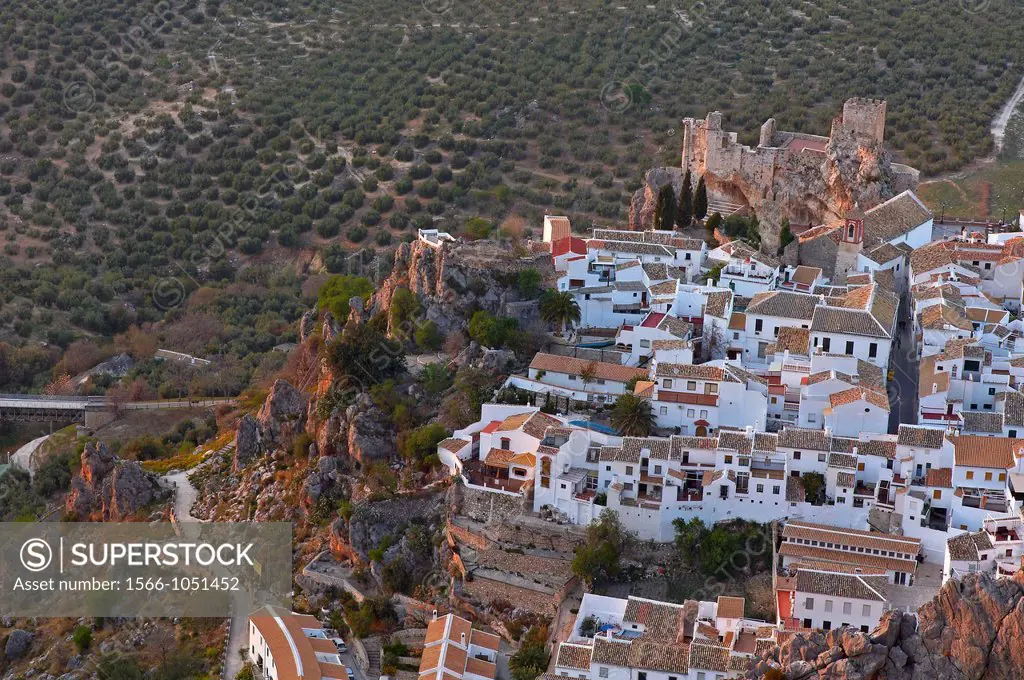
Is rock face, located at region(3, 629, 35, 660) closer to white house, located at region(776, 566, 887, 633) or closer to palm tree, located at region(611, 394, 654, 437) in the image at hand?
palm tree, located at region(611, 394, 654, 437)

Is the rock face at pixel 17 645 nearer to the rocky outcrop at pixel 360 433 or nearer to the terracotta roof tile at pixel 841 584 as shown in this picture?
the rocky outcrop at pixel 360 433

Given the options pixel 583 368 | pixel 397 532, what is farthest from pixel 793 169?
pixel 397 532

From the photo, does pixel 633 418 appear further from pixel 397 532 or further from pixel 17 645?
pixel 17 645

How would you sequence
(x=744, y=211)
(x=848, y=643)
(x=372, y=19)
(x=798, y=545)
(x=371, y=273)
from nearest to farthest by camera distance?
(x=848, y=643), (x=798, y=545), (x=744, y=211), (x=371, y=273), (x=372, y=19)

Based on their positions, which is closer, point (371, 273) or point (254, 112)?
point (371, 273)

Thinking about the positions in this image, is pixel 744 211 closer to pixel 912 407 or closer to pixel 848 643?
pixel 912 407

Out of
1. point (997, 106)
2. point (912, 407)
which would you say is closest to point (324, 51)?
point (997, 106)

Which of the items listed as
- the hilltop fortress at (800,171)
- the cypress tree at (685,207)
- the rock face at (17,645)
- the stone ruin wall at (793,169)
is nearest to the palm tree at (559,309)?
the cypress tree at (685,207)
